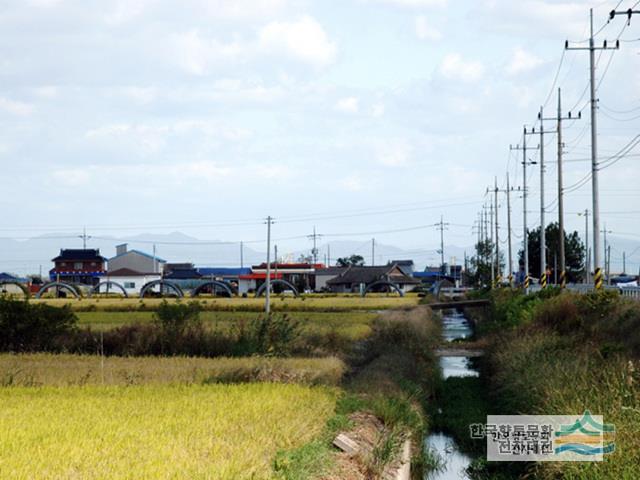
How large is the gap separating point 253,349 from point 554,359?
11606 mm

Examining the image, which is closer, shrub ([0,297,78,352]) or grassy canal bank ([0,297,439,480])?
grassy canal bank ([0,297,439,480])

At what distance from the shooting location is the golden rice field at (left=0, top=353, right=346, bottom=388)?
20969 millimetres

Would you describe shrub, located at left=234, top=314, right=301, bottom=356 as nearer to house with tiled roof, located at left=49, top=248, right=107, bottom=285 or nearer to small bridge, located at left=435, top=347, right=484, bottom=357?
small bridge, located at left=435, top=347, right=484, bottom=357

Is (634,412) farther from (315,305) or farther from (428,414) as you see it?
(315,305)

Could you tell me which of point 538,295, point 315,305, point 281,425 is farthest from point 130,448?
point 315,305

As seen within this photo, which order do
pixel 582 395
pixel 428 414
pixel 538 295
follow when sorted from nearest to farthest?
pixel 582 395, pixel 428 414, pixel 538 295

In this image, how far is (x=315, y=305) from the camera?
64.9m

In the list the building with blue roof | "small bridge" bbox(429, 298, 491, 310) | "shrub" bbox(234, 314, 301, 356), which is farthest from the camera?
the building with blue roof

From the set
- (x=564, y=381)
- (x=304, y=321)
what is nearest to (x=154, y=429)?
(x=564, y=381)

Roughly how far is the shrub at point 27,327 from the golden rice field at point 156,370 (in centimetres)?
334

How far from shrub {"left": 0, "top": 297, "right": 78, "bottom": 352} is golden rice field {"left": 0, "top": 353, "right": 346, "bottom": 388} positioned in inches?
132

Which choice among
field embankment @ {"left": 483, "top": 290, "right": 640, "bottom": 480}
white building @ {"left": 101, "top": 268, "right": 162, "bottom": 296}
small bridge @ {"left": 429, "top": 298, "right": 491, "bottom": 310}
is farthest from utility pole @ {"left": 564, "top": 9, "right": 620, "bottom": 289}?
white building @ {"left": 101, "top": 268, "right": 162, "bottom": 296}

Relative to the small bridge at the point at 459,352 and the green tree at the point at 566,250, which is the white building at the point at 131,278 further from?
the small bridge at the point at 459,352

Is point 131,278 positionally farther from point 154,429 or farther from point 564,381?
point 154,429
